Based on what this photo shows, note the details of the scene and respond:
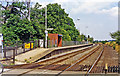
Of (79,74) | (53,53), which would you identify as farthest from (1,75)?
(53,53)

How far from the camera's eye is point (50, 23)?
132ft

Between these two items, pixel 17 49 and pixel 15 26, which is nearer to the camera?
pixel 17 49

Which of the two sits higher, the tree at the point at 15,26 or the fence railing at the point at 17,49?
the tree at the point at 15,26

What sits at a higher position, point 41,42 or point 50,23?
point 50,23

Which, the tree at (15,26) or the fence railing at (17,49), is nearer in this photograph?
the fence railing at (17,49)

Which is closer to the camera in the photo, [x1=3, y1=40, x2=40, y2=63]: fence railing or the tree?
[x1=3, y1=40, x2=40, y2=63]: fence railing

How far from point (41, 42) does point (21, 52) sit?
6.88 m

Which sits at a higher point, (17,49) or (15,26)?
(15,26)

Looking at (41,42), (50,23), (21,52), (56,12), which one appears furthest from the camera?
(56,12)

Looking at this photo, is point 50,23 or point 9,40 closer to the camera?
point 9,40

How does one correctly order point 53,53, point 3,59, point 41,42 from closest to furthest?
point 3,59 → point 53,53 → point 41,42

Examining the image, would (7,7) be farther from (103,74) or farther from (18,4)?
(103,74)

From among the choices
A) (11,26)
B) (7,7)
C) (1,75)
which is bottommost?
(1,75)

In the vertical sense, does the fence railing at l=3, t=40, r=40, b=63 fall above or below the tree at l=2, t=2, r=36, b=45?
below
